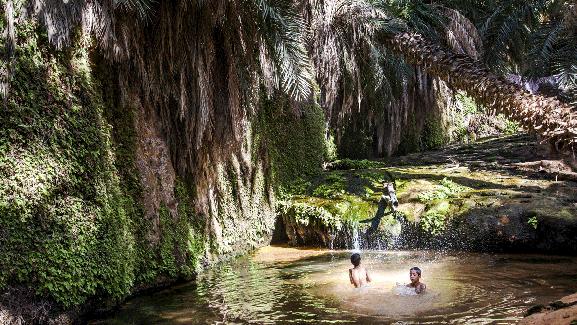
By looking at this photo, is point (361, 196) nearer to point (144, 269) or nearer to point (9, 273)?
point (144, 269)

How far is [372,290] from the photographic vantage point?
8305mm

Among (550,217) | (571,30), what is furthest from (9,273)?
(571,30)

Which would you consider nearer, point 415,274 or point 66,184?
point 66,184

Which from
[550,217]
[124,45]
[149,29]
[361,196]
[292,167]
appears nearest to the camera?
[124,45]

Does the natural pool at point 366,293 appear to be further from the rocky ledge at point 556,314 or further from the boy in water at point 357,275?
the rocky ledge at point 556,314

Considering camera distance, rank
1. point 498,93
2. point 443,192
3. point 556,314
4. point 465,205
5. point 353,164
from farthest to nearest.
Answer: point 353,164 < point 443,192 < point 465,205 < point 498,93 < point 556,314

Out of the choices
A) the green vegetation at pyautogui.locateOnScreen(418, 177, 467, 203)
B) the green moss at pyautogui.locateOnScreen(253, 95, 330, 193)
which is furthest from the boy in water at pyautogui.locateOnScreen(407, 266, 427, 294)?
the green moss at pyautogui.locateOnScreen(253, 95, 330, 193)

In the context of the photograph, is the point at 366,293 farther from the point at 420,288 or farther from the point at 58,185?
the point at 58,185

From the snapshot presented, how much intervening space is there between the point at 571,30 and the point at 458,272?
25.3 ft

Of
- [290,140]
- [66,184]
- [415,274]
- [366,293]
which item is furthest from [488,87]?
[66,184]

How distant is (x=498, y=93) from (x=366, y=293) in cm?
466

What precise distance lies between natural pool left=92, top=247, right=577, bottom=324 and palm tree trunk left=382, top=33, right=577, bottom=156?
2.25 meters

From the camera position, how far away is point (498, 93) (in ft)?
34.6

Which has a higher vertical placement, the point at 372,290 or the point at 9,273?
the point at 9,273
